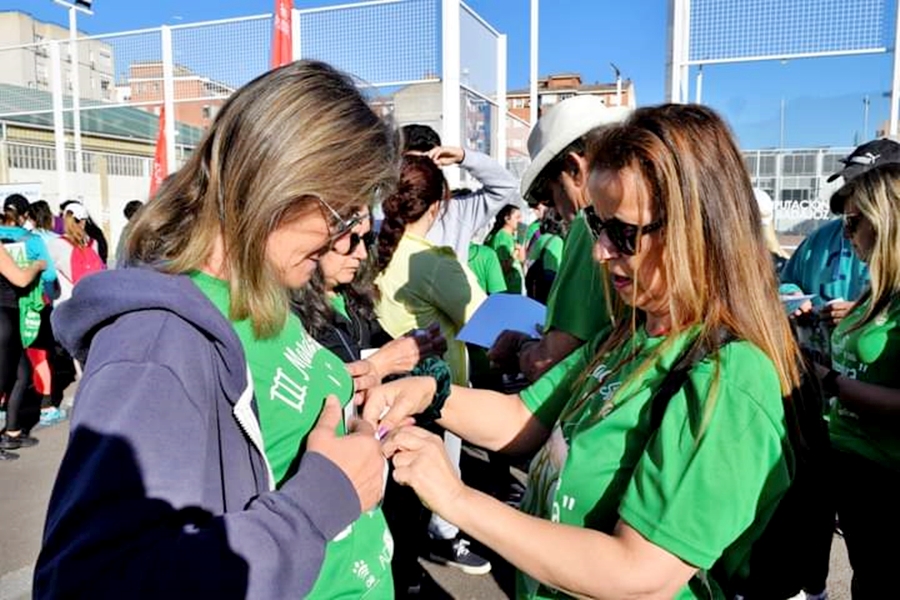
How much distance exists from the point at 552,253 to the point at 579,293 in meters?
Result: 4.50

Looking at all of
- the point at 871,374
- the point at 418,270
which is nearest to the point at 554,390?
the point at 871,374

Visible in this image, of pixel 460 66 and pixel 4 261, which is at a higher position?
pixel 460 66

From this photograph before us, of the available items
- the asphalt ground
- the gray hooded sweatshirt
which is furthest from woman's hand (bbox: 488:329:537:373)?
the gray hooded sweatshirt

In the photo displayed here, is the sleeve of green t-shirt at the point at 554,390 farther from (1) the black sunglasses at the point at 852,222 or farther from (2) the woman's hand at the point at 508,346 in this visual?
(1) the black sunglasses at the point at 852,222

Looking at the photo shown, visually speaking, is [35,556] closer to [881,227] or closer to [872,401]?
[872,401]

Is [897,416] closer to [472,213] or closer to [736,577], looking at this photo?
[736,577]

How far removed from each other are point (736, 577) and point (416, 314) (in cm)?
220

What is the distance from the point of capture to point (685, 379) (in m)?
1.22

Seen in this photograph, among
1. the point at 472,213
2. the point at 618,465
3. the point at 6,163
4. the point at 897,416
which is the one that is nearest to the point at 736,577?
the point at 618,465

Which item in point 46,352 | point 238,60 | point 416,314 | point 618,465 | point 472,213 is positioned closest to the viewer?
point 618,465

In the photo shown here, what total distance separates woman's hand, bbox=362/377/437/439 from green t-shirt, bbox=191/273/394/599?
9cm

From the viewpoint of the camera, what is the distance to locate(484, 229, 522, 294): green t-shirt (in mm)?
7668

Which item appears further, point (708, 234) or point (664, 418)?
point (708, 234)

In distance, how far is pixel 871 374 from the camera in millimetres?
2523
